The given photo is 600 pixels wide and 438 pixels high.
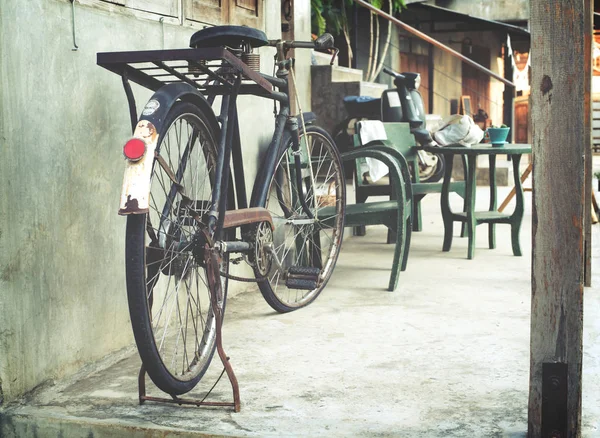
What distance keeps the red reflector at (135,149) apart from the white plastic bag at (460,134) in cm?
365

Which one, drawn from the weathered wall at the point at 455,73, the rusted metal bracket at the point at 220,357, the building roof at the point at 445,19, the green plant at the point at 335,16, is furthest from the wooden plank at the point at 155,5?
the weathered wall at the point at 455,73

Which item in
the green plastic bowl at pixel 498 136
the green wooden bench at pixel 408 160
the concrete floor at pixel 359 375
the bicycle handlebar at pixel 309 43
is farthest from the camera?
the green wooden bench at pixel 408 160

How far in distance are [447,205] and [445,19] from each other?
32.7 ft

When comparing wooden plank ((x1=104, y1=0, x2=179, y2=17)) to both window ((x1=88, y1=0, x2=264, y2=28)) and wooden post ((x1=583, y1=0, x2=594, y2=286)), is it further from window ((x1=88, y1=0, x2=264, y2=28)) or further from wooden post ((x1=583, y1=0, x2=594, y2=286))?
wooden post ((x1=583, y1=0, x2=594, y2=286))

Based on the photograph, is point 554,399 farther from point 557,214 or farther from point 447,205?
point 447,205

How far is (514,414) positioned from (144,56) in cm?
174

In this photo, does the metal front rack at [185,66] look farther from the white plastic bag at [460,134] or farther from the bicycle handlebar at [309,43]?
the white plastic bag at [460,134]

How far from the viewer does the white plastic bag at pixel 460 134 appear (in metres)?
6.02

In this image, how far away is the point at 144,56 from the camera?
2855 mm

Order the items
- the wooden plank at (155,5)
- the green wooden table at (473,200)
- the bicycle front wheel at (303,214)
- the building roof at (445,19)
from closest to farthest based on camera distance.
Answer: the wooden plank at (155,5) < the bicycle front wheel at (303,214) < the green wooden table at (473,200) < the building roof at (445,19)

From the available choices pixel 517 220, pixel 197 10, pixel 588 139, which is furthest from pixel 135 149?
pixel 517 220

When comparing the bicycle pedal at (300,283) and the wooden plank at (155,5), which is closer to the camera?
the wooden plank at (155,5)

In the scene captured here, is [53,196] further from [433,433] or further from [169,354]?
[433,433]

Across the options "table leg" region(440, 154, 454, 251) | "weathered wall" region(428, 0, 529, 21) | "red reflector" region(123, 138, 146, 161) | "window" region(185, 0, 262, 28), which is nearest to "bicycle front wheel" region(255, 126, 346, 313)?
"window" region(185, 0, 262, 28)
